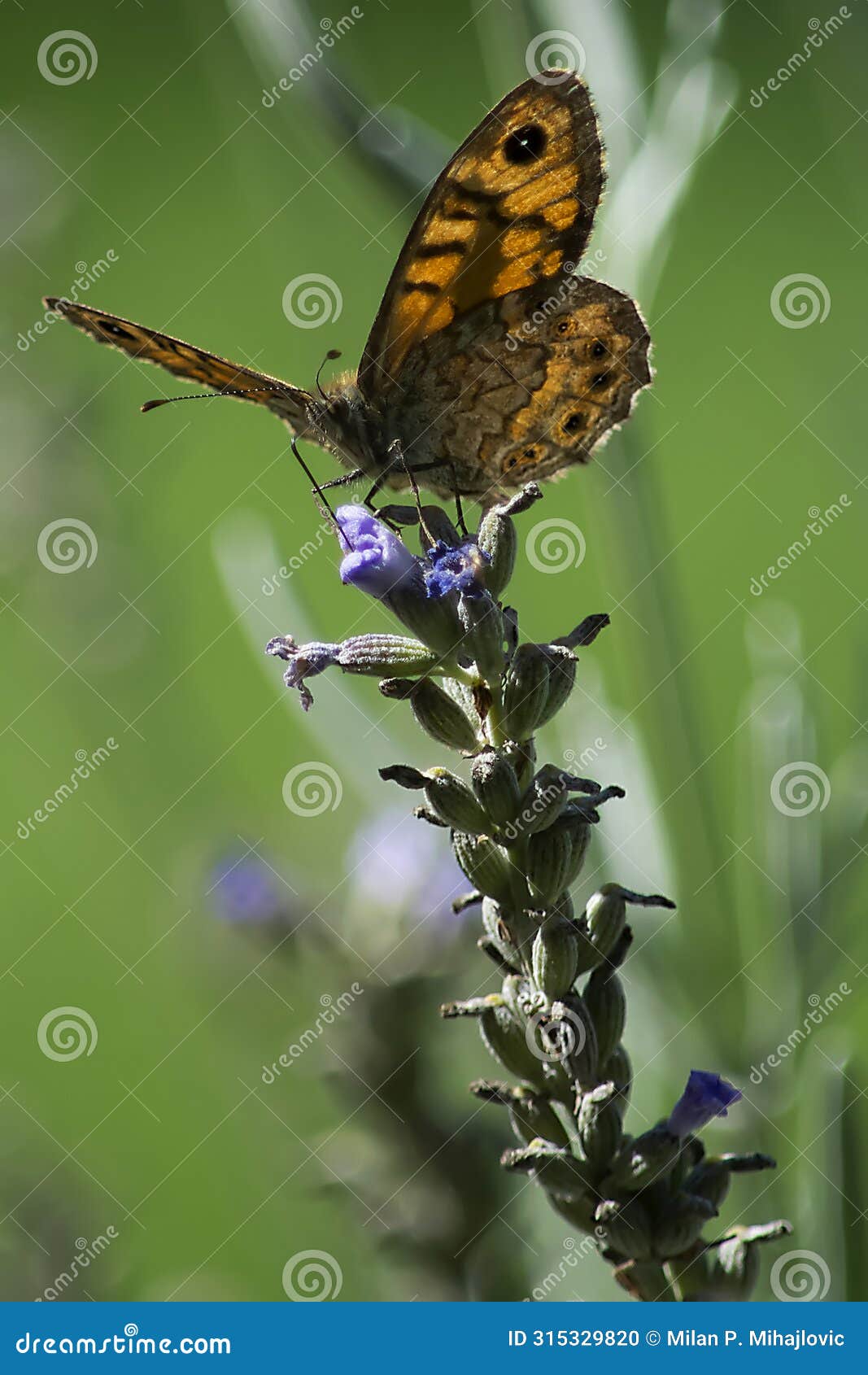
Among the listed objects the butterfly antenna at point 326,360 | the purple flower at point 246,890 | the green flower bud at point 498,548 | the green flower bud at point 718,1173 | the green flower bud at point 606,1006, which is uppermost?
the butterfly antenna at point 326,360

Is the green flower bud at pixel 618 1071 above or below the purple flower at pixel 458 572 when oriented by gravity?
below

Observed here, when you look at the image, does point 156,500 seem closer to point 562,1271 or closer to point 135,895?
point 135,895

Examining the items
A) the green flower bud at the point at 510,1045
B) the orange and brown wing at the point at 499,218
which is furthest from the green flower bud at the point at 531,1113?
the orange and brown wing at the point at 499,218

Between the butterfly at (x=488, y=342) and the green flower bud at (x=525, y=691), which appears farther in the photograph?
the butterfly at (x=488, y=342)

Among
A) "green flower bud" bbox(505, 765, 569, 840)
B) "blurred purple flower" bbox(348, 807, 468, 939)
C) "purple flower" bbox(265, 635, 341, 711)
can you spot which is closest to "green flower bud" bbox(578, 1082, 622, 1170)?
"green flower bud" bbox(505, 765, 569, 840)

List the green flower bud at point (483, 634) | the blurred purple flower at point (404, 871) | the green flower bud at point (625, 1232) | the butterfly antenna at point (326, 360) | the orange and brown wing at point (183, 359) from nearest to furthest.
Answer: the green flower bud at point (625, 1232) → the green flower bud at point (483, 634) → the orange and brown wing at point (183, 359) → the butterfly antenna at point (326, 360) → the blurred purple flower at point (404, 871)

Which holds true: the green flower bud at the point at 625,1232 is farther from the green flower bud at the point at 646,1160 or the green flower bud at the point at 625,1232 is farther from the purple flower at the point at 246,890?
the purple flower at the point at 246,890
